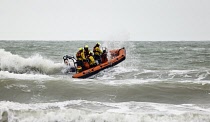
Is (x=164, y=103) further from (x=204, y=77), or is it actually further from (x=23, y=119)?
(x=204, y=77)

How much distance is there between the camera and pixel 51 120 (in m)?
6.76

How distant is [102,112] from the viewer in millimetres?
7105

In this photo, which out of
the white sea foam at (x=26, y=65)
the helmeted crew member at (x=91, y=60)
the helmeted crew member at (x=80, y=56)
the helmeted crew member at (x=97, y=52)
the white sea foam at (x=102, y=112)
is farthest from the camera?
the white sea foam at (x=26, y=65)

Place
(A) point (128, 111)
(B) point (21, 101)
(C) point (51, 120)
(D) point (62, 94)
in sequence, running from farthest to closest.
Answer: (D) point (62, 94) → (B) point (21, 101) → (A) point (128, 111) → (C) point (51, 120)

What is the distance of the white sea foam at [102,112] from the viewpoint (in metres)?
6.74

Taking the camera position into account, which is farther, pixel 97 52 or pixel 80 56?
pixel 97 52

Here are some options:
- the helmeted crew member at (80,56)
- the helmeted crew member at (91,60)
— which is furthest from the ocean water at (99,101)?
the helmeted crew member at (91,60)

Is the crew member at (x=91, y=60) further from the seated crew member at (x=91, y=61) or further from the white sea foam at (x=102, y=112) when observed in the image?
the white sea foam at (x=102, y=112)

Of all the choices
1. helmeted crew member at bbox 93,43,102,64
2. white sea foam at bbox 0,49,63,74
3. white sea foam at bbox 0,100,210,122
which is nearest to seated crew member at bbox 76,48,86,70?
helmeted crew member at bbox 93,43,102,64

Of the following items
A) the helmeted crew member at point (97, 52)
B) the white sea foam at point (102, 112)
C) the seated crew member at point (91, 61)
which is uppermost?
the helmeted crew member at point (97, 52)

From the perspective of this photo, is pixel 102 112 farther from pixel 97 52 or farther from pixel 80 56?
pixel 97 52

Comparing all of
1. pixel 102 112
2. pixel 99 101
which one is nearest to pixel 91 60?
pixel 99 101

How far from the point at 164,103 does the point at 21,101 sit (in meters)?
3.93

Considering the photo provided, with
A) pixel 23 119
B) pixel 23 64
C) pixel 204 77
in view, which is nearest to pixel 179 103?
pixel 23 119
